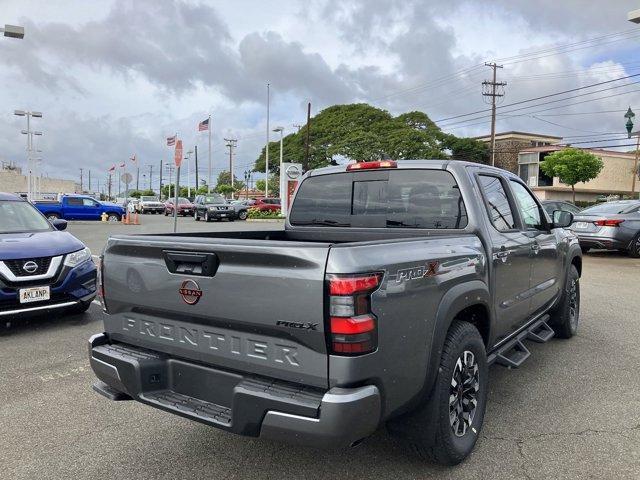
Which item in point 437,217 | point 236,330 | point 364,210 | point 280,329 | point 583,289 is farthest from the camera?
point 583,289

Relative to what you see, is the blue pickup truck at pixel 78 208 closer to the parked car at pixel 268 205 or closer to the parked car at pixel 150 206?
the parked car at pixel 268 205

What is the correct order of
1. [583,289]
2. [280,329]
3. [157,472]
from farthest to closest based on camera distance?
[583,289] < [157,472] < [280,329]

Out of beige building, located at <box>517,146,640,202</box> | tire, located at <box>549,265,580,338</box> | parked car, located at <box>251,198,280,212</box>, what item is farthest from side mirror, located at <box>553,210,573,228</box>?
beige building, located at <box>517,146,640,202</box>

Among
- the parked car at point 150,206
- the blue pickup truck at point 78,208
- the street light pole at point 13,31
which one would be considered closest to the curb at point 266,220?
the blue pickup truck at point 78,208

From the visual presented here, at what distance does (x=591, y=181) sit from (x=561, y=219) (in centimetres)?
5481

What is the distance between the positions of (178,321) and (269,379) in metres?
0.64

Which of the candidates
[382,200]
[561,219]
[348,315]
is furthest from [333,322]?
[561,219]

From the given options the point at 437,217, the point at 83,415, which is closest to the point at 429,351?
the point at 437,217

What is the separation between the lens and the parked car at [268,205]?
37.9 metres

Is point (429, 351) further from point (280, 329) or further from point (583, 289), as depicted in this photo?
point (583, 289)

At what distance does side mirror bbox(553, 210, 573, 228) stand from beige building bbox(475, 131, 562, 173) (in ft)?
177

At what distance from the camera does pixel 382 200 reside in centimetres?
402

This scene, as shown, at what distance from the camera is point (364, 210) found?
4.10 metres

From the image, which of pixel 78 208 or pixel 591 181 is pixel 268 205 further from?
pixel 591 181
